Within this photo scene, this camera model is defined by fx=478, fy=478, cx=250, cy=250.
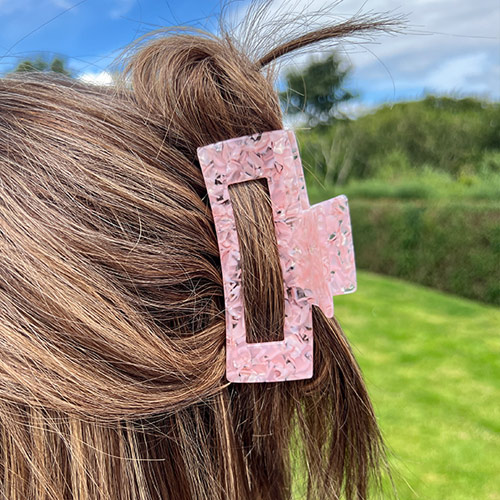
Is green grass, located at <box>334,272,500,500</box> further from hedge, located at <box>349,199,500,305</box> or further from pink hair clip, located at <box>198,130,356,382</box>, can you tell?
pink hair clip, located at <box>198,130,356,382</box>

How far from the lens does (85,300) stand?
542 millimetres

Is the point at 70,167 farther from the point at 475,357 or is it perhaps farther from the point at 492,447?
the point at 475,357

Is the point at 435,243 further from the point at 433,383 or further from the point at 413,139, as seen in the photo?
the point at 413,139

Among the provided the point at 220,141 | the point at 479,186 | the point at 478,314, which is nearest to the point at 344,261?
the point at 220,141

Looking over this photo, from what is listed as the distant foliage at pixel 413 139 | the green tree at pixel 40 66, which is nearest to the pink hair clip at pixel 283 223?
the green tree at pixel 40 66

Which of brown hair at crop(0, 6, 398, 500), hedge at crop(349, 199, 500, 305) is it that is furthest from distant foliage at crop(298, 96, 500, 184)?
brown hair at crop(0, 6, 398, 500)

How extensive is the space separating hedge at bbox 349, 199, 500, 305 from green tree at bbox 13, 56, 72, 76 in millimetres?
5611

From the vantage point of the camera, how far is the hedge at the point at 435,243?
5.66 m

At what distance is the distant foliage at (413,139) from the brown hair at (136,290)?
9.41m

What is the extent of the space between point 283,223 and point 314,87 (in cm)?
52

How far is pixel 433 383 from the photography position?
3.65 meters

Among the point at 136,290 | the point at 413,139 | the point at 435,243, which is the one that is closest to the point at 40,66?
the point at 136,290

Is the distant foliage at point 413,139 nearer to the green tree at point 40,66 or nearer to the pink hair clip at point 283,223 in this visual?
the green tree at point 40,66

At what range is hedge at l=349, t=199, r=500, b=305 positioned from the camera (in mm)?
5664
